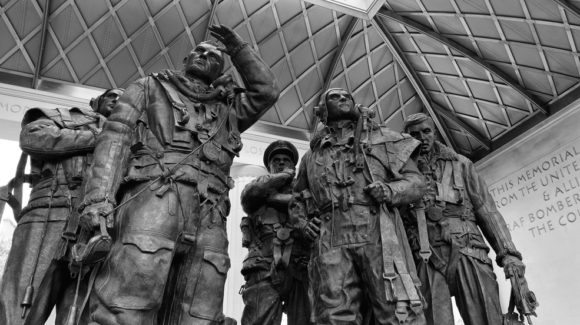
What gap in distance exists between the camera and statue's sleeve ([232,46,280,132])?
15.6 feet

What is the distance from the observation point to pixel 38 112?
552cm

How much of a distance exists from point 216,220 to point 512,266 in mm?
3398

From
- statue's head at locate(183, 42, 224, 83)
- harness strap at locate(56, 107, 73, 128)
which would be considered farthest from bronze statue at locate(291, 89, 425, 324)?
harness strap at locate(56, 107, 73, 128)

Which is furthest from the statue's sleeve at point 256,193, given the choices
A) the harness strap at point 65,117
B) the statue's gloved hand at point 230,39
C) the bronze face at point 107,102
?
the harness strap at point 65,117

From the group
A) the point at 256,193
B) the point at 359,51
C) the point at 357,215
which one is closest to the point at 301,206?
the point at 357,215

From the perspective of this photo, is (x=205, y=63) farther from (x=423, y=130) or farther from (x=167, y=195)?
(x=423, y=130)

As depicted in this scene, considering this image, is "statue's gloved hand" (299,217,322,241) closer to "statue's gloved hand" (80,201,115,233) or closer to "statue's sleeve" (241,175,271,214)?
"statue's sleeve" (241,175,271,214)

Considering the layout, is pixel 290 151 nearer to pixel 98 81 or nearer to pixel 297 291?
pixel 297 291

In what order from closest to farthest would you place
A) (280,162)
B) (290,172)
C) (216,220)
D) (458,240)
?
(216,220), (458,240), (290,172), (280,162)

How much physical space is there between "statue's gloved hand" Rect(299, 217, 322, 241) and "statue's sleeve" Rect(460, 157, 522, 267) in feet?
7.92

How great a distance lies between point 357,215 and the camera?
15.0 ft

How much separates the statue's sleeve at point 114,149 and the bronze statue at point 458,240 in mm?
2853

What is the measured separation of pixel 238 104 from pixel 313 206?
1.16m

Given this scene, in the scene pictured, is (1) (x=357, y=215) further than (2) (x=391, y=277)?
Yes
